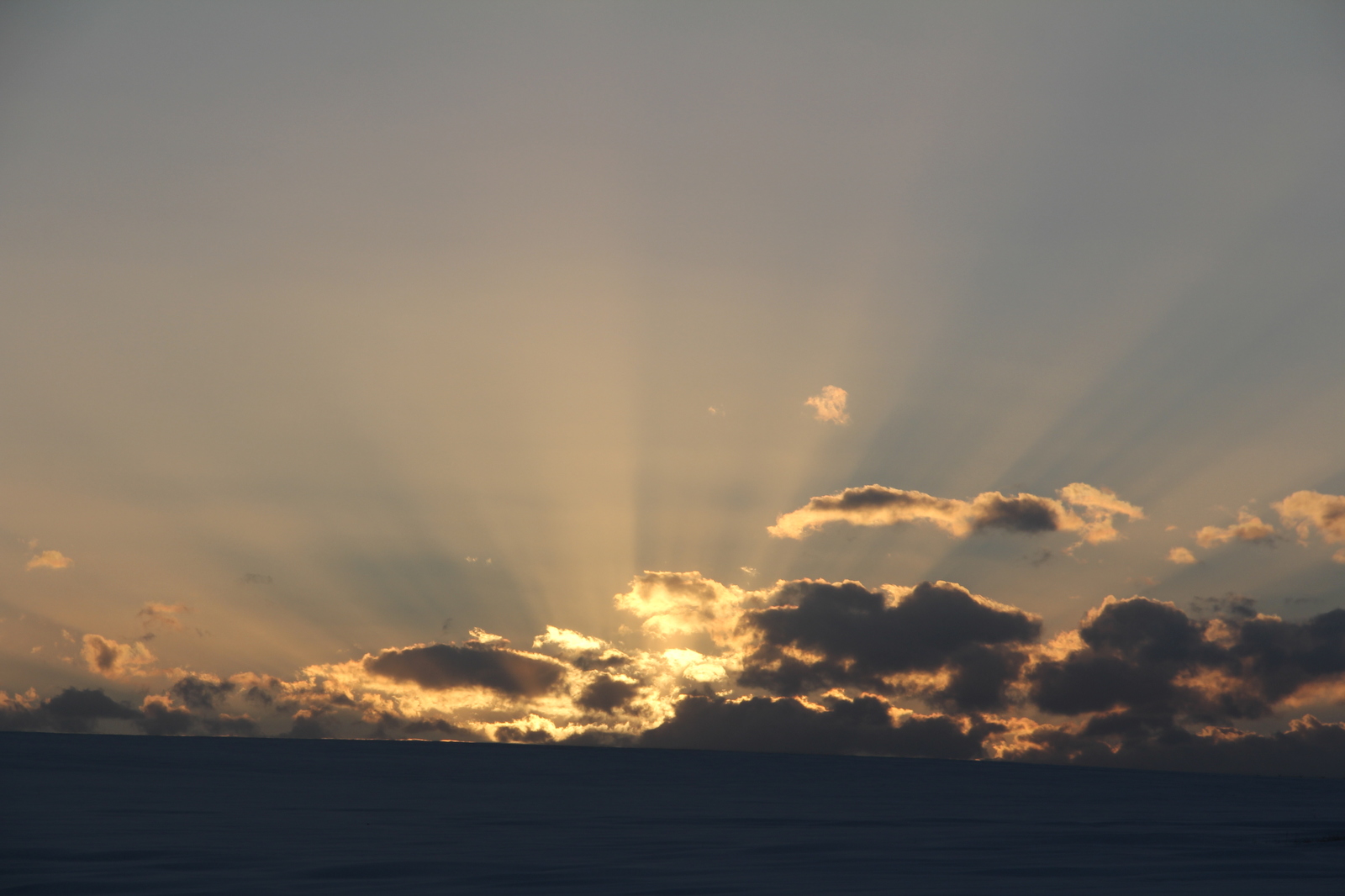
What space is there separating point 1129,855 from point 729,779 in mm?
92483

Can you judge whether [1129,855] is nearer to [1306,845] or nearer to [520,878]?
[1306,845]

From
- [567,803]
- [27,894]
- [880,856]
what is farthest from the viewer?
[567,803]

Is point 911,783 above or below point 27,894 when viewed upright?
above

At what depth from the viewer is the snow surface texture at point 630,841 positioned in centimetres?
2734

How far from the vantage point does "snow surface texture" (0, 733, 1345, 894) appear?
2734cm

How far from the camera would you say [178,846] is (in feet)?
120

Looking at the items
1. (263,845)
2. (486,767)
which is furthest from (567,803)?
(486,767)

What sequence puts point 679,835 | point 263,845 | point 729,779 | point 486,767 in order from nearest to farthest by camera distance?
point 263,845, point 679,835, point 729,779, point 486,767

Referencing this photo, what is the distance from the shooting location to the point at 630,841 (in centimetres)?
4122

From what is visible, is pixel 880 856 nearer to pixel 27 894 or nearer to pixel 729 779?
pixel 27 894

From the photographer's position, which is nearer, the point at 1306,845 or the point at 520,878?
the point at 520,878

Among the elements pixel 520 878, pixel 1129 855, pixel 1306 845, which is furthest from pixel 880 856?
pixel 1306 845

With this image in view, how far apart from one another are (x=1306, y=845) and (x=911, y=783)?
80771 mm

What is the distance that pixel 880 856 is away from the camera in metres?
34.9
